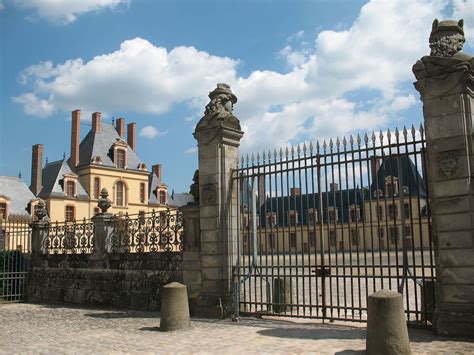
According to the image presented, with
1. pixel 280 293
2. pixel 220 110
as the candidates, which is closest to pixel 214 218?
pixel 280 293

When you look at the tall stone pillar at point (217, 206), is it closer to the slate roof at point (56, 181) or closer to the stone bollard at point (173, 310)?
the stone bollard at point (173, 310)

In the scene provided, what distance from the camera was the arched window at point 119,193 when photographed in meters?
46.1

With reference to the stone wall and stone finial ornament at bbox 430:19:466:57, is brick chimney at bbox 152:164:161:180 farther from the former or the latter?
stone finial ornament at bbox 430:19:466:57

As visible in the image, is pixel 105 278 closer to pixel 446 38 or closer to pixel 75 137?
pixel 446 38

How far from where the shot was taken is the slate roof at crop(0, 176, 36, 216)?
3450cm

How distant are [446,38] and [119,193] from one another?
138 feet

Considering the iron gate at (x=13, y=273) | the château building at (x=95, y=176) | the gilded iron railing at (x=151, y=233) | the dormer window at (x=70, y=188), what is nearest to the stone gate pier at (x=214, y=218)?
the gilded iron railing at (x=151, y=233)

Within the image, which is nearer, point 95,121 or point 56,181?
point 56,181

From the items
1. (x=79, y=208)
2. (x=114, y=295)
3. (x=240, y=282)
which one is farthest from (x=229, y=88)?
(x=79, y=208)

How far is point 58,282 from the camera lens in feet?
47.5

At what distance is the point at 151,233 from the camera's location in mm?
11359

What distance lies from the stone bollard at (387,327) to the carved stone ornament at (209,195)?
15.5 ft

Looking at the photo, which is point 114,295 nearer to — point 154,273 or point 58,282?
point 154,273

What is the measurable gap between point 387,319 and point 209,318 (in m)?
4.80
